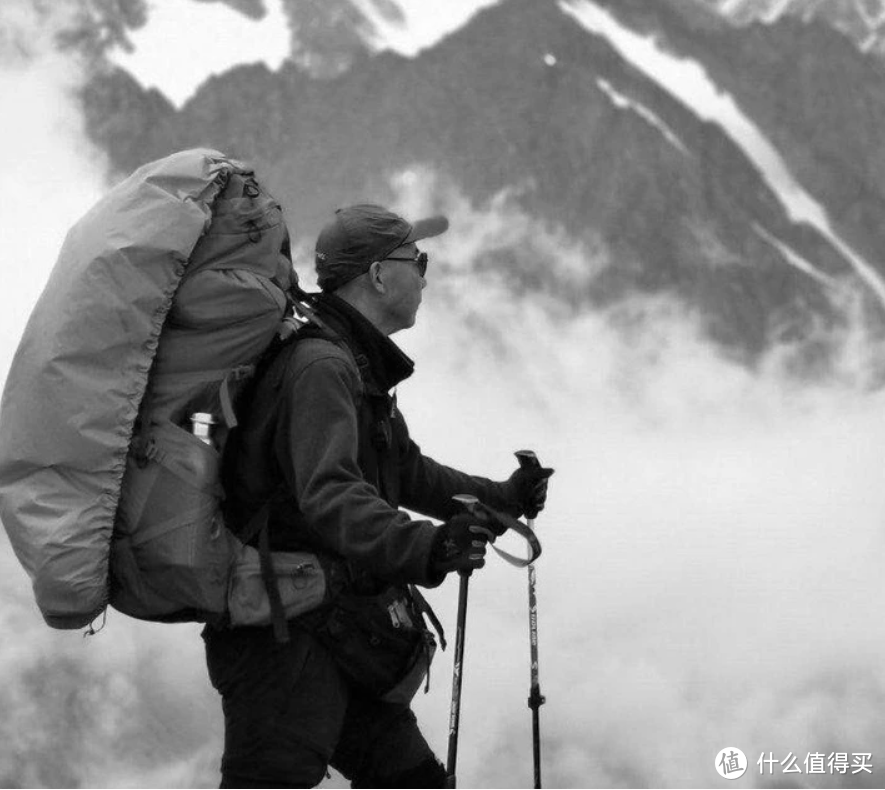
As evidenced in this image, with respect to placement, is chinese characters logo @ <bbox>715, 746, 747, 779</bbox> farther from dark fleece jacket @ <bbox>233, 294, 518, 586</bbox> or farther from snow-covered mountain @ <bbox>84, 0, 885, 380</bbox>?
snow-covered mountain @ <bbox>84, 0, 885, 380</bbox>

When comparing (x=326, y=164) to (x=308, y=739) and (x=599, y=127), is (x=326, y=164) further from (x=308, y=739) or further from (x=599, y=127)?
(x=308, y=739)

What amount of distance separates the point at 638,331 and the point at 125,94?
3.12m

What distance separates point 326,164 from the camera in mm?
8938

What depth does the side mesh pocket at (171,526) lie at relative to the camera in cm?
235

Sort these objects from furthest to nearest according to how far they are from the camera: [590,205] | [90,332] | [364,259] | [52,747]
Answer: [590,205] → [52,747] → [364,259] → [90,332]

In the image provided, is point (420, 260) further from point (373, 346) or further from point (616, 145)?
point (616, 145)

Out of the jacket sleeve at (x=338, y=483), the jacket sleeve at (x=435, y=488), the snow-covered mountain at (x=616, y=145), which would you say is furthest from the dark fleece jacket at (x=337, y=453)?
the snow-covered mountain at (x=616, y=145)

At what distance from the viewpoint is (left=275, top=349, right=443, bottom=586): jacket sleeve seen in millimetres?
2225

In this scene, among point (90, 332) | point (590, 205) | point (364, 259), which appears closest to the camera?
point (90, 332)

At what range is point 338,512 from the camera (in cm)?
225

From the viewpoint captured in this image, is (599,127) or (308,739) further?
(599,127)

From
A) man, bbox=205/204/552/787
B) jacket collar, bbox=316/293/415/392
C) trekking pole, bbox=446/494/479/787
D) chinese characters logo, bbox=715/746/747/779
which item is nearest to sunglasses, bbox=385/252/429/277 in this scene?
man, bbox=205/204/552/787

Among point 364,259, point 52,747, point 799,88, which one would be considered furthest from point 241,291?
point 799,88

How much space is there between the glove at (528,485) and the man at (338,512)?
0.82 feet
